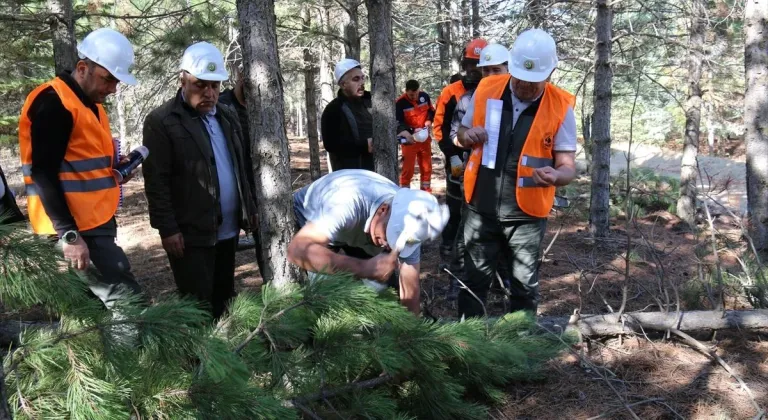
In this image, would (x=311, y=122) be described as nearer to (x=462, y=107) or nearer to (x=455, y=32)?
(x=455, y=32)

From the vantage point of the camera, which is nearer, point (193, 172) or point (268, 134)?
point (268, 134)

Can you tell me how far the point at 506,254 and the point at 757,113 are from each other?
327 cm

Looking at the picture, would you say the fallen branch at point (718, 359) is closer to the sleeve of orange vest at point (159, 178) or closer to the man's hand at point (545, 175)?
the man's hand at point (545, 175)

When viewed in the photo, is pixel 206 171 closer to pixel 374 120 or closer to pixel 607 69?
pixel 374 120

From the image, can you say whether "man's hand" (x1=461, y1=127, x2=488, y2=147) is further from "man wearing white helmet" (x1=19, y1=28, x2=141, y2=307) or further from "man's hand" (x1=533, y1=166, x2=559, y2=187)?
"man wearing white helmet" (x1=19, y1=28, x2=141, y2=307)

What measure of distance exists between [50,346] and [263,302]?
93 centimetres

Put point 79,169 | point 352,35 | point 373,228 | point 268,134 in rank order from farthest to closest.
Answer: point 352,35, point 268,134, point 79,169, point 373,228

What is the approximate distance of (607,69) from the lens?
7254 mm

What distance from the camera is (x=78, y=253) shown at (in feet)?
9.57

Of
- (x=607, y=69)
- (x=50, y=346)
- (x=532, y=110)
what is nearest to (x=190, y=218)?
(x=50, y=346)

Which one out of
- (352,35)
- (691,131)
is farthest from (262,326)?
(691,131)

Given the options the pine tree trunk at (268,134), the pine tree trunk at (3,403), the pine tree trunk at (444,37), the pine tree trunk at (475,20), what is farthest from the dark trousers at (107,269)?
the pine tree trunk at (475,20)

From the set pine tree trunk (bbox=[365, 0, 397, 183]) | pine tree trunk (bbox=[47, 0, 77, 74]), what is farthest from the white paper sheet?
pine tree trunk (bbox=[47, 0, 77, 74])

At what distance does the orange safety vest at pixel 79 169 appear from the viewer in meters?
2.98
